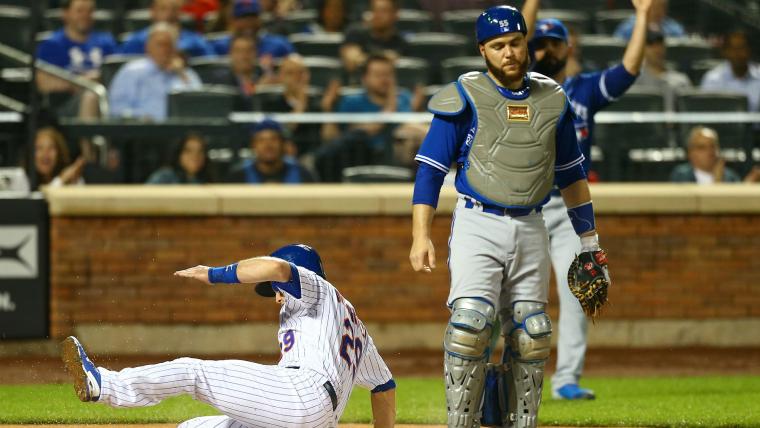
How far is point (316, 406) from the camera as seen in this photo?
16.2 ft

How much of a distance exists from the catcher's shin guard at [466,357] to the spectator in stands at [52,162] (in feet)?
17.9

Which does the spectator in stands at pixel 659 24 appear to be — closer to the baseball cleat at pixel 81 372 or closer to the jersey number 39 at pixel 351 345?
the jersey number 39 at pixel 351 345

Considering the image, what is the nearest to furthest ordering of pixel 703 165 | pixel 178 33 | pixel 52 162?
pixel 52 162
pixel 703 165
pixel 178 33

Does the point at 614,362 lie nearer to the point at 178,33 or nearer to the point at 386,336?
the point at 386,336

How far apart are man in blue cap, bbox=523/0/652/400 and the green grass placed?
337 millimetres

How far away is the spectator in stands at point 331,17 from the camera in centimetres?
1309

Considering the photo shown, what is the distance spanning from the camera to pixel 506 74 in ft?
17.6

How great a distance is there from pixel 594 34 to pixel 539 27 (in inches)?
274

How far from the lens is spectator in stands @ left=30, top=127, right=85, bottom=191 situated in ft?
32.4

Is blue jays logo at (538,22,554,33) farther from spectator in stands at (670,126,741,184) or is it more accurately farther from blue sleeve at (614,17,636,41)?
blue sleeve at (614,17,636,41)

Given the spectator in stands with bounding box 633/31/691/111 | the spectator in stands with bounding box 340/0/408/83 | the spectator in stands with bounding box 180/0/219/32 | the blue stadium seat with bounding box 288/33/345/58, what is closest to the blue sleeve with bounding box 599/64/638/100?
the spectator in stands with bounding box 633/31/691/111

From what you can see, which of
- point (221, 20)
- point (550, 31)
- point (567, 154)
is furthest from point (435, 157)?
point (221, 20)

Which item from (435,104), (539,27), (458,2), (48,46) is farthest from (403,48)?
(435,104)

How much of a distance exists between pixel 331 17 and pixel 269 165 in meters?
3.33
